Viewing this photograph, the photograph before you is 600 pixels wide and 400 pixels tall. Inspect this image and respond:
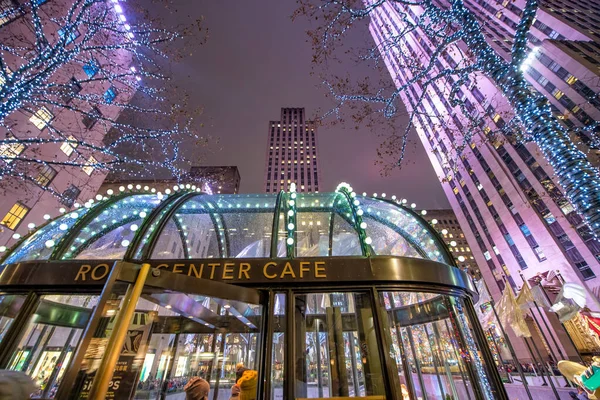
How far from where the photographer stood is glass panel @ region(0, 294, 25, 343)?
173 inches

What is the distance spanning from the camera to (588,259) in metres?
26.3

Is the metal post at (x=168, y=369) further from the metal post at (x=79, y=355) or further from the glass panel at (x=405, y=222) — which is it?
the glass panel at (x=405, y=222)

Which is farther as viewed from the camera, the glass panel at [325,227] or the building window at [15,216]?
the building window at [15,216]

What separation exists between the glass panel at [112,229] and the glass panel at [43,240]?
37 cm

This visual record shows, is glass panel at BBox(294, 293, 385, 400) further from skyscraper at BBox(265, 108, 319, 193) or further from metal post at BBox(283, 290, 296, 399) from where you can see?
→ skyscraper at BBox(265, 108, 319, 193)

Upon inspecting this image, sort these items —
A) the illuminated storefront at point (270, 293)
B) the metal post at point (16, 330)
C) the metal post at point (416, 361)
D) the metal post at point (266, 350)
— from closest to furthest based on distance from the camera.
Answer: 1. the metal post at point (266, 350)
2. the metal post at point (16, 330)
3. the illuminated storefront at point (270, 293)
4. the metal post at point (416, 361)

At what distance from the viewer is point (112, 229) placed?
5.90m

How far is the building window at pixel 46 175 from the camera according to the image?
56.8 feet

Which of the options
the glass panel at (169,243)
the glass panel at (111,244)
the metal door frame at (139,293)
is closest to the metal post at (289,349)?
the metal door frame at (139,293)

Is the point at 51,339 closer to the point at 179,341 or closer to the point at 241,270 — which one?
the point at 179,341

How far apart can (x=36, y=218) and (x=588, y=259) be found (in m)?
49.1

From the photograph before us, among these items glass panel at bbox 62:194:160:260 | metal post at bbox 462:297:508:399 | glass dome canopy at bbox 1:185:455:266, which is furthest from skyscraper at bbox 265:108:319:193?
metal post at bbox 462:297:508:399

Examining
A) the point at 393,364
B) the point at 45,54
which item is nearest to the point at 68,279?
the point at 393,364

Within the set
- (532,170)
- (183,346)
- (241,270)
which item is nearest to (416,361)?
(241,270)
